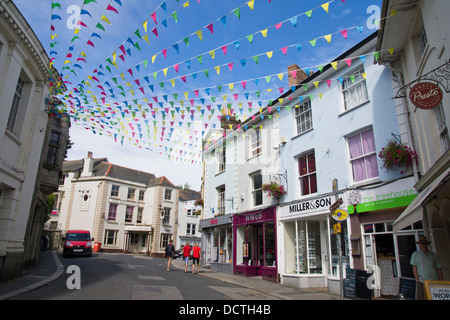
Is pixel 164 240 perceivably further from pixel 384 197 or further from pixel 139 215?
pixel 384 197

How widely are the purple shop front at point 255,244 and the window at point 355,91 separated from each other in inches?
234

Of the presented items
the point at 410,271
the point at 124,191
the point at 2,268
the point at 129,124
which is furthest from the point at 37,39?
the point at 124,191

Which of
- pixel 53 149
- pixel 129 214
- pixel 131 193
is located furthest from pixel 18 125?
pixel 131 193

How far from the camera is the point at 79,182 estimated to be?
38.2m

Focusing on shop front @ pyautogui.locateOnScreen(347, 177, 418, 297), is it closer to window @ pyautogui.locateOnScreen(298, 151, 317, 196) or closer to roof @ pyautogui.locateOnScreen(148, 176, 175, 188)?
window @ pyautogui.locateOnScreen(298, 151, 317, 196)

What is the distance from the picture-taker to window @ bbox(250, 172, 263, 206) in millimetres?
16458

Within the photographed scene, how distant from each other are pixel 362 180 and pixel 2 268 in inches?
463

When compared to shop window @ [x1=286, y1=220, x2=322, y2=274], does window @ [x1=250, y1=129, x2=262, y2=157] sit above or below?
above

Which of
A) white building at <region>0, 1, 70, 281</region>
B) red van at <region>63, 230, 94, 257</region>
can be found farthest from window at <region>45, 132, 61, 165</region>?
red van at <region>63, 230, 94, 257</region>

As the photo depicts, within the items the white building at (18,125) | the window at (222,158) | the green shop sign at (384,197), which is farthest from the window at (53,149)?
the green shop sign at (384,197)

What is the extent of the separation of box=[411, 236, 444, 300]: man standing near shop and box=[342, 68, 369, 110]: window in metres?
5.87

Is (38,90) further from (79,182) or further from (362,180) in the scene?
(79,182)

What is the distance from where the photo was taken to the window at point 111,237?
118 ft

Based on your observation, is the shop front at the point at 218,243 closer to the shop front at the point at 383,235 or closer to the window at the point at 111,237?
the shop front at the point at 383,235
